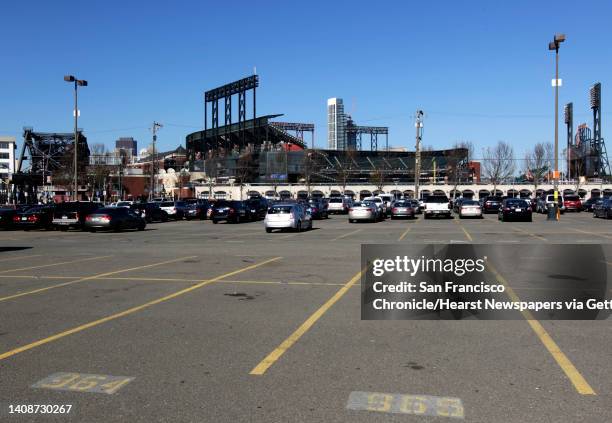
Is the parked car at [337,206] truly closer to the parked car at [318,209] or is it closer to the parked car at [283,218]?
the parked car at [318,209]

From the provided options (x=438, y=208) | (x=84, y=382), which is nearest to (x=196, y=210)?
(x=438, y=208)

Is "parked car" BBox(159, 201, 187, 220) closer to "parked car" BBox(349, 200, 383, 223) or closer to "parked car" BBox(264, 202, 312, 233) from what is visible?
"parked car" BBox(349, 200, 383, 223)

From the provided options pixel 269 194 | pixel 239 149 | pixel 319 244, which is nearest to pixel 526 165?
pixel 269 194

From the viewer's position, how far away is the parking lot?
15.7 ft

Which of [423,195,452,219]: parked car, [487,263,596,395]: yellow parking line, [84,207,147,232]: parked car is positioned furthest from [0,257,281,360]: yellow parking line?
[423,195,452,219]: parked car

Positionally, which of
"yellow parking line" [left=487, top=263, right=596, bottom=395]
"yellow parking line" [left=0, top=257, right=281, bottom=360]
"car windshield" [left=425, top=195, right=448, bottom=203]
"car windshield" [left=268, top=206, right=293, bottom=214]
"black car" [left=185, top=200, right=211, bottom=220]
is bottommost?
"yellow parking line" [left=0, top=257, right=281, bottom=360]

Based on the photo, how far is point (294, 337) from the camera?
712 cm

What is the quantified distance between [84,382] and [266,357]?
1.84 meters

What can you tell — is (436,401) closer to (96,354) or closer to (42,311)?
(96,354)

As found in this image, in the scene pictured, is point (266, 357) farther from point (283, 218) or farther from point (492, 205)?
point (492, 205)

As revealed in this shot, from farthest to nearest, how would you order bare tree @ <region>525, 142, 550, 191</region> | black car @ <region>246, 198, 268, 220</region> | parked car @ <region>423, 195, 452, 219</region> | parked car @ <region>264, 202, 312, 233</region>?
bare tree @ <region>525, 142, 550, 191</region> → black car @ <region>246, 198, 268, 220</region> → parked car @ <region>423, 195, 452, 219</region> → parked car @ <region>264, 202, 312, 233</region>

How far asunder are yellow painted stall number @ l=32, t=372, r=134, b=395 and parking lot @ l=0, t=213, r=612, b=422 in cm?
2

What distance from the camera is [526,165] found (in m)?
118

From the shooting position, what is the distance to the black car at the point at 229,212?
4066cm
